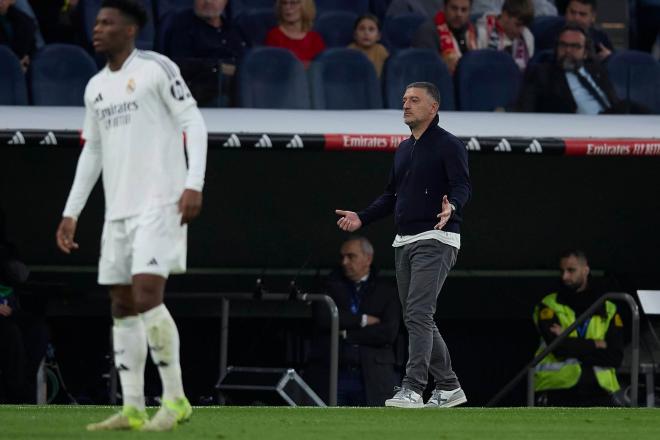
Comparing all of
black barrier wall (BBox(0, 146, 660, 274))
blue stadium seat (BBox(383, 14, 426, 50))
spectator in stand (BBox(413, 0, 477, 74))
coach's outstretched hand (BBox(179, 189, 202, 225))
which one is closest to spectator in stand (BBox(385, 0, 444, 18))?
blue stadium seat (BBox(383, 14, 426, 50))

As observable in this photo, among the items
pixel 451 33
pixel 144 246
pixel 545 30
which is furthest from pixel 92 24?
pixel 144 246

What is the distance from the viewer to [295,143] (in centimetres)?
997

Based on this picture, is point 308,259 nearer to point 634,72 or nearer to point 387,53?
point 387,53

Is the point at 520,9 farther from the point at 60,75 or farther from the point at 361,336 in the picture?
the point at 60,75

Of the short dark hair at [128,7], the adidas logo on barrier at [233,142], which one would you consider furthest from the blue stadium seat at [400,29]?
the short dark hair at [128,7]

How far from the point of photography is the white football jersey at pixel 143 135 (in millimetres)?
6086

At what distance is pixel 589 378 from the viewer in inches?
440

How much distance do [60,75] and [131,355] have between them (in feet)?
18.2

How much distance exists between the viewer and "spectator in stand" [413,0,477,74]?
12.7 meters

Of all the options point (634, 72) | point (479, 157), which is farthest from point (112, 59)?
point (634, 72)

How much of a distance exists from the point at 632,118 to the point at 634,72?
1.39 meters

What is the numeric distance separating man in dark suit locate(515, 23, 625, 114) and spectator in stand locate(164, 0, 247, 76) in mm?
2339

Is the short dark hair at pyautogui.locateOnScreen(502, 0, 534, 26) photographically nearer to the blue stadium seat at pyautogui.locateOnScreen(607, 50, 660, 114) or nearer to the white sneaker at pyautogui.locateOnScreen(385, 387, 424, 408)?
the blue stadium seat at pyautogui.locateOnScreen(607, 50, 660, 114)

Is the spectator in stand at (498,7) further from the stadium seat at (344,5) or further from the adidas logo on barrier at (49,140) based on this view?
the adidas logo on barrier at (49,140)
